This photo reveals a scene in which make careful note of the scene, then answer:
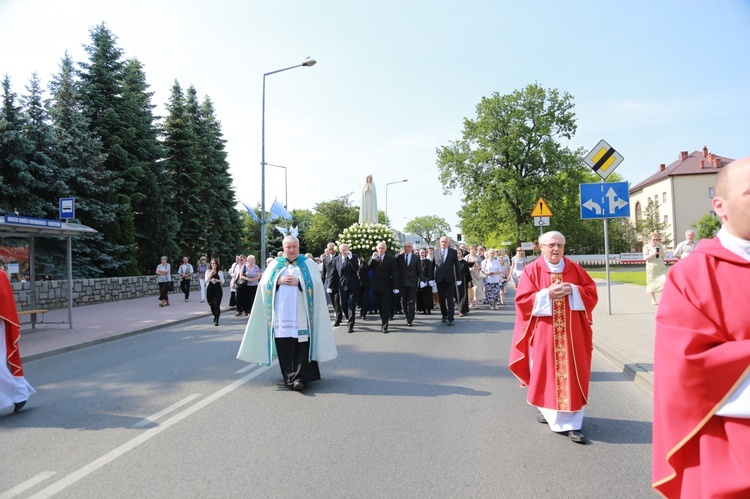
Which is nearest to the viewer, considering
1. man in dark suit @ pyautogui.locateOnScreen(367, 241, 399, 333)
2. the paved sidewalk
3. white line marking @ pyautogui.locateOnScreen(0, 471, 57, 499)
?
white line marking @ pyautogui.locateOnScreen(0, 471, 57, 499)

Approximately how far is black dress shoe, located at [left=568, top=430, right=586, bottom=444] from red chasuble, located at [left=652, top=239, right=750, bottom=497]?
2.40 metres

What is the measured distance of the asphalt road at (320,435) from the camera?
12.5 ft

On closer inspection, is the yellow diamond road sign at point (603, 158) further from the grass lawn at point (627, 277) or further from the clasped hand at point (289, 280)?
the grass lawn at point (627, 277)

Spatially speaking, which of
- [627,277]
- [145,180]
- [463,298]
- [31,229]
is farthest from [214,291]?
[627,277]

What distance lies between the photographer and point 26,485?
390cm

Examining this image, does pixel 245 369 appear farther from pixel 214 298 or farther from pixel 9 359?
pixel 214 298

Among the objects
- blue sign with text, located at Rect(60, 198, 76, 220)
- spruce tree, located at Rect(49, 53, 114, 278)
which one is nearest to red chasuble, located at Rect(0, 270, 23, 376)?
blue sign with text, located at Rect(60, 198, 76, 220)

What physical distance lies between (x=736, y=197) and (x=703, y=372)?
2.33 ft

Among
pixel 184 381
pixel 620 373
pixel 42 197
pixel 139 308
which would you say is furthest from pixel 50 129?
pixel 620 373

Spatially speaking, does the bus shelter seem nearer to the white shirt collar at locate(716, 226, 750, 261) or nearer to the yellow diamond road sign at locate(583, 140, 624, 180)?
the yellow diamond road sign at locate(583, 140, 624, 180)

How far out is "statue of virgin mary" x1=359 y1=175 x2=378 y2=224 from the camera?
20312mm

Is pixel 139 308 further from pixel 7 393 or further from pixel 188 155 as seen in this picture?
pixel 188 155

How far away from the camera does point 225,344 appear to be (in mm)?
10648

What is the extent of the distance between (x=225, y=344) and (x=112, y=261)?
51.5ft
